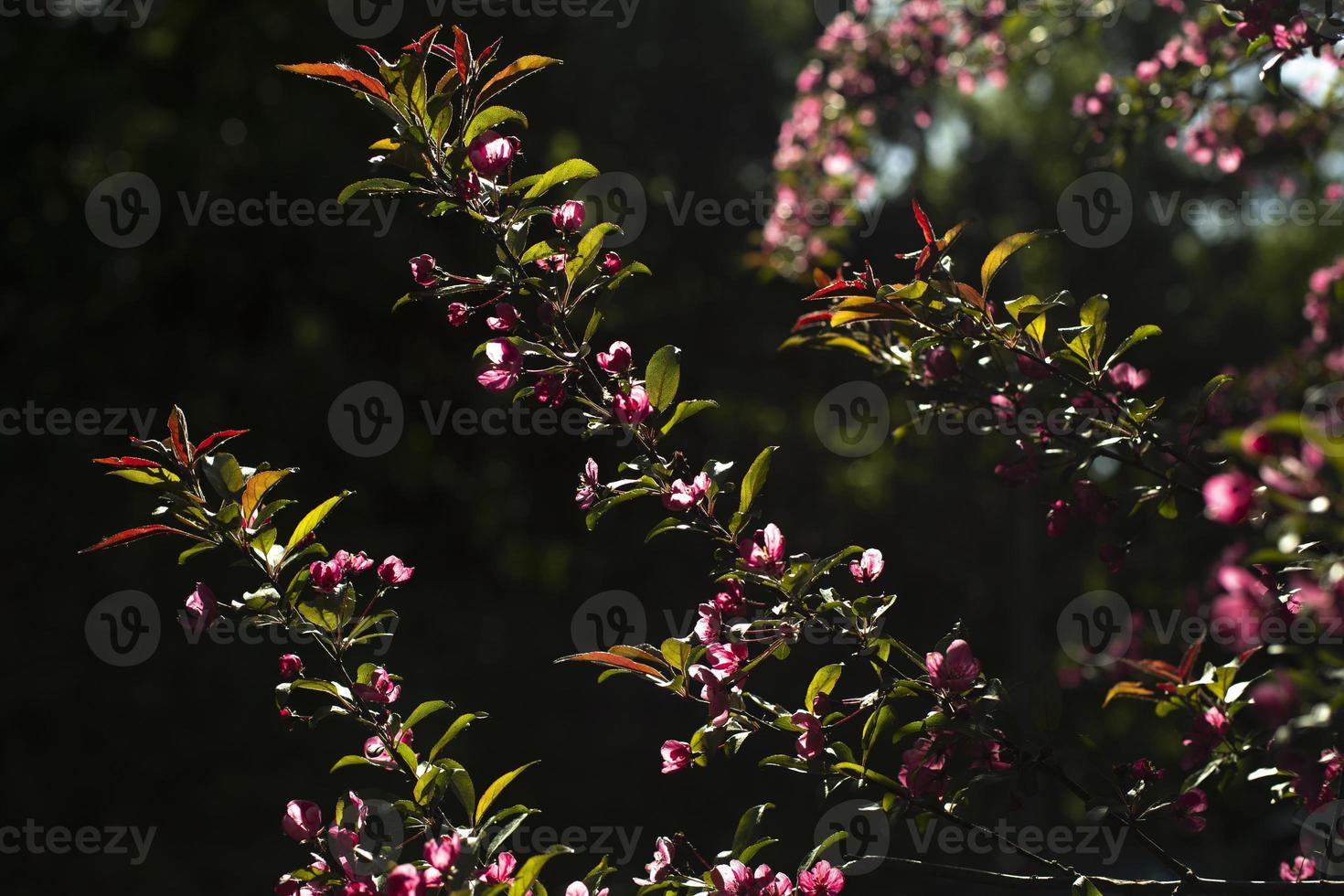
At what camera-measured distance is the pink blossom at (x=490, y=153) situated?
1506 millimetres

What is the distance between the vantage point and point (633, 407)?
155cm

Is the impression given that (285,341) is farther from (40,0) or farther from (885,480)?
(885,480)

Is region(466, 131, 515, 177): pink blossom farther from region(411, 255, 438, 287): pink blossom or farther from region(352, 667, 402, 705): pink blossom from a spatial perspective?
region(352, 667, 402, 705): pink blossom

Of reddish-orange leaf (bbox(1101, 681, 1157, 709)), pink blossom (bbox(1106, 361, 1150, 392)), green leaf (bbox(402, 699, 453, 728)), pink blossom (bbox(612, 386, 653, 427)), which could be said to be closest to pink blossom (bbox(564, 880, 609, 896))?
green leaf (bbox(402, 699, 453, 728))

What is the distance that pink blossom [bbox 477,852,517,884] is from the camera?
136 cm

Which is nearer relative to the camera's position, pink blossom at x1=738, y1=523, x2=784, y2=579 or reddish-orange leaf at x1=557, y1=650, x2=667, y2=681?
reddish-orange leaf at x1=557, y1=650, x2=667, y2=681

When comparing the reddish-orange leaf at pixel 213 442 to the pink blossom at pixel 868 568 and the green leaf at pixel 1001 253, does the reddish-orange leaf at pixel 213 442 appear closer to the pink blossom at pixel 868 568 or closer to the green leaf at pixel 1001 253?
the pink blossom at pixel 868 568

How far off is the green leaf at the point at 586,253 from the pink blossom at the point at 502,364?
0.14 meters

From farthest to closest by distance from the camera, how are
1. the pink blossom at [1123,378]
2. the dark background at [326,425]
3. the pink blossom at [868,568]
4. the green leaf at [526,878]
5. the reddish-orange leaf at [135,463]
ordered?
the dark background at [326,425] → the pink blossom at [1123,378] → the pink blossom at [868,568] → the reddish-orange leaf at [135,463] → the green leaf at [526,878]

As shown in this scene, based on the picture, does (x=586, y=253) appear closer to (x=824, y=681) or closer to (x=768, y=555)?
(x=768, y=555)

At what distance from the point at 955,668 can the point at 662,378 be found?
0.56m

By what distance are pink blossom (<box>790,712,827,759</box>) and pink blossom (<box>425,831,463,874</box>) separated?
0.46 metres

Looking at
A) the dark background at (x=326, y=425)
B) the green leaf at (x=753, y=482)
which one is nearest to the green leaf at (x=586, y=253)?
the green leaf at (x=753, y=482)

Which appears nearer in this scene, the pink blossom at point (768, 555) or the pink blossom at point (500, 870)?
the pink blossom at point (500, 870)
